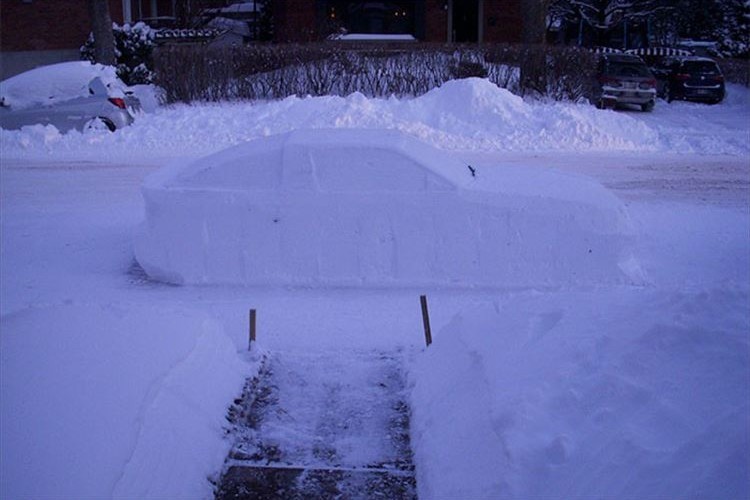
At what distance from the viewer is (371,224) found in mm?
7848

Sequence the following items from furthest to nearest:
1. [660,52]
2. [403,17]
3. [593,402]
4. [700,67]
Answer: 1. [660,52]
2. [403,17]
3. [700,67]
4. [593,402]

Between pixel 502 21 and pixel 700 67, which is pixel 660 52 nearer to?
pixel 700 67

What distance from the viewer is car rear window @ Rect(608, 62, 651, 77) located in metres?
23.2

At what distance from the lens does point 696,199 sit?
466 inches

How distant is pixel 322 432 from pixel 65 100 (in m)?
13.7

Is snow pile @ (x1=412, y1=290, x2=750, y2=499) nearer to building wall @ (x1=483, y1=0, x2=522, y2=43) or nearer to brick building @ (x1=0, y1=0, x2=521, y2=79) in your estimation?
brick building @ (x1=0, y1=0, x2=521, y2=79)

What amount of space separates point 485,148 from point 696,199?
15.9 feet

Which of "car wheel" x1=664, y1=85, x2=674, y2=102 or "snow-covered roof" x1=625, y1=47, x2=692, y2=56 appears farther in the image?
"snow-covered roof" x1=625, y1=47, x2=692, y2=56

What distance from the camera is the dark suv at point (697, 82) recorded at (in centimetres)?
2552

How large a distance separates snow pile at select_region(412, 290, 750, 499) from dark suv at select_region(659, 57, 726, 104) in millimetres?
22194

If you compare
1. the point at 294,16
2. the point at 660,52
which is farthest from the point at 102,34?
the point at 660,52

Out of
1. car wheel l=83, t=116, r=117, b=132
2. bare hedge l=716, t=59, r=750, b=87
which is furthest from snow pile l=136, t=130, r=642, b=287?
bare hedge l=716, t=59, r=750, b=87

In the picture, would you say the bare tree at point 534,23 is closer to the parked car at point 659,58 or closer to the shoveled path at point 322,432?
the parked car at point 659,58

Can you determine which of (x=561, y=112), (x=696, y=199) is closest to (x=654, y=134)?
(x=561, y=112)
